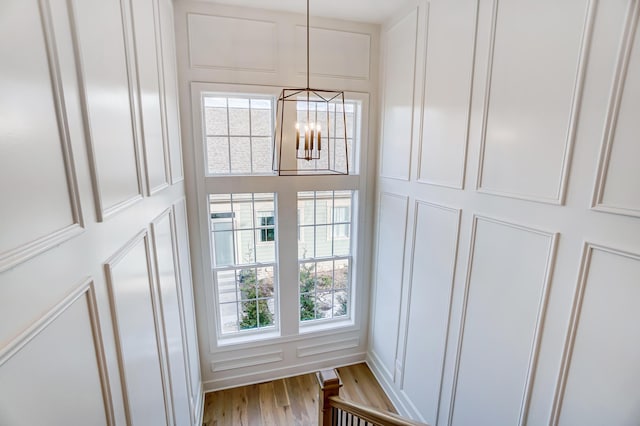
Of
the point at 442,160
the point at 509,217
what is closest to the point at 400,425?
the point at 509,217

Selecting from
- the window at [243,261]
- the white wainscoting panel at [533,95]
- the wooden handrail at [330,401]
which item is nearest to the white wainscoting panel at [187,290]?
the window at [243,261]

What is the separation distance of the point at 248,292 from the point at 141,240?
1.96m

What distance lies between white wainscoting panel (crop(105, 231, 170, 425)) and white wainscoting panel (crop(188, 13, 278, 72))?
6.11ft

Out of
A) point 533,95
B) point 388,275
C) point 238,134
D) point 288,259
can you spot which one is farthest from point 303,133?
point 533,95

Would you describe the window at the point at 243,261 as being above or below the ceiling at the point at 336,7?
below

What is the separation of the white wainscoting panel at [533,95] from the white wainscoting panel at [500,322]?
0.27 meters

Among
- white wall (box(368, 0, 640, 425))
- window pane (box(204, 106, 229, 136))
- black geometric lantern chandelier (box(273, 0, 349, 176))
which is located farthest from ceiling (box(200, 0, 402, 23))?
window pane (box(204, 106, 229, 136))

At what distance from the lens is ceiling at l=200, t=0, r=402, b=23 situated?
2447 millimetres

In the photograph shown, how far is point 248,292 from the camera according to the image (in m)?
3.13

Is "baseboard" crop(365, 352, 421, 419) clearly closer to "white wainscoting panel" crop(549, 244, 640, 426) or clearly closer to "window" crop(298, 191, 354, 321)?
"window" crop(298, 191, 354, 321)

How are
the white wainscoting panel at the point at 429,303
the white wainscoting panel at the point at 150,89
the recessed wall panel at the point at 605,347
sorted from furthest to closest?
the white wainscoting panel at the point at 429,303 < the white wainscoting panel at the point at 150,89 < the recessed wall panel at the point at 605,347

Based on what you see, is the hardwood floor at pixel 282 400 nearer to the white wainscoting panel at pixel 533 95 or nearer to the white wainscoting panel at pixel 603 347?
the white wainscoting panel at pixel 603 347

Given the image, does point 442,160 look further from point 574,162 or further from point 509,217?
point 574,162

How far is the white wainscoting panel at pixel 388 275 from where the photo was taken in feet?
9.01
